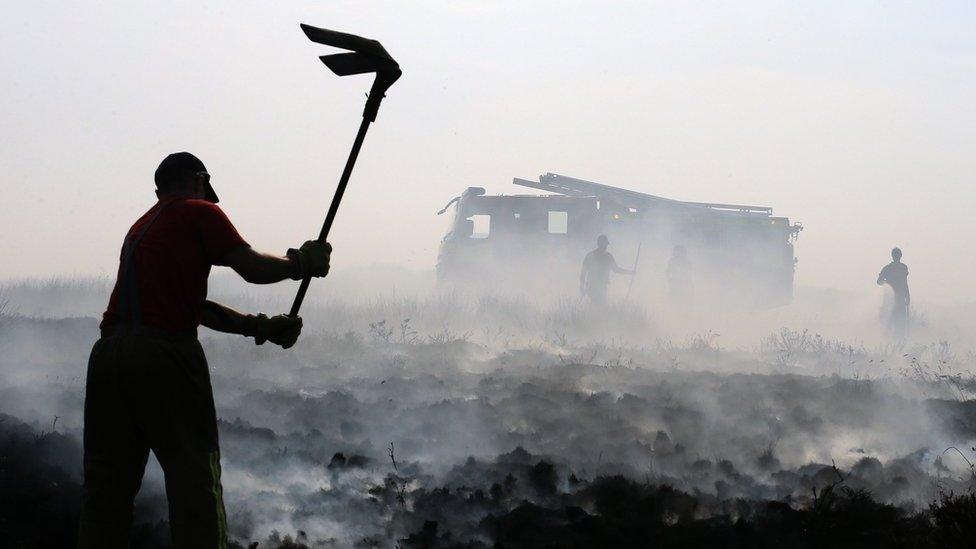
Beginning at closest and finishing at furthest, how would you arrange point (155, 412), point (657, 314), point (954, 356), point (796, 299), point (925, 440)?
point (155, 412), point (925, 440), point (954, 356), point (657, 314), point (796, 299)

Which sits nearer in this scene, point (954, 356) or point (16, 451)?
point (16, 451)

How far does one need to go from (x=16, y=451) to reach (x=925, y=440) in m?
5.70

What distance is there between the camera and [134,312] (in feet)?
11.9

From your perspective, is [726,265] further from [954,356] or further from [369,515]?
[369,515]

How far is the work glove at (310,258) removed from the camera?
3.96m

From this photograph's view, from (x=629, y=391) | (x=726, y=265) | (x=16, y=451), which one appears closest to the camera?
(x=16, y=451)

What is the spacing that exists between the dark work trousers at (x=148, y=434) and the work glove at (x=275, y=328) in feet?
1.35

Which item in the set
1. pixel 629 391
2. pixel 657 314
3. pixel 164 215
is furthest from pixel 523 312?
pixel 164 215

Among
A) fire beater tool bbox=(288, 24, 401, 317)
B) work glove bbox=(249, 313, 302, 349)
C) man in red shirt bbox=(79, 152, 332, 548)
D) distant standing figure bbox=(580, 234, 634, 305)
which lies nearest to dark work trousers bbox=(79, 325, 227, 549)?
man in red shirt bbox=(79, 152, 332, 548)

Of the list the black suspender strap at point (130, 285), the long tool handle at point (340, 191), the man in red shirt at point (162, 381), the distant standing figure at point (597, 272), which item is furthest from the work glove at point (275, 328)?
the distant standing figure at point (597, 272)

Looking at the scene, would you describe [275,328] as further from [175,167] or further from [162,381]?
[175,167]

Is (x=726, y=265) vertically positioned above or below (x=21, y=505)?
above

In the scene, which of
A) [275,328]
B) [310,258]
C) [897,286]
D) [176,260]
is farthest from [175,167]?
[897,286]

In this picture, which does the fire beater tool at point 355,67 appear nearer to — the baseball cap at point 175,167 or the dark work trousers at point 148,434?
the baseball cap at point 175,167
